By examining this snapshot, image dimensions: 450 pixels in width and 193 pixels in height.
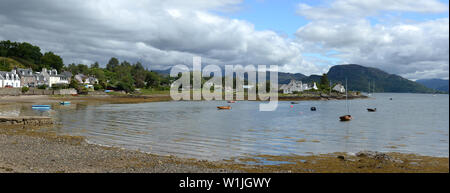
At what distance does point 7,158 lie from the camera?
1738 cm

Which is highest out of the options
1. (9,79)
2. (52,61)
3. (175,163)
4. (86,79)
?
(52,61)

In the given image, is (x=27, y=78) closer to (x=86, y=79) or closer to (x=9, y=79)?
(x=9, y=79)

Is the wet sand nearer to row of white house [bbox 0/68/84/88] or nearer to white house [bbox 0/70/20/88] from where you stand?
white house [bbox 0/70/20/88]

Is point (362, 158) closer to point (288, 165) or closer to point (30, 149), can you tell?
point (288, 165)

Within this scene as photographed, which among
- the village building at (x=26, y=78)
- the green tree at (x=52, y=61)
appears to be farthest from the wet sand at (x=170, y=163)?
the green tree at (x=52, y=61)

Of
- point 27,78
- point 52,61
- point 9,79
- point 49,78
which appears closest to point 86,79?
point 52,61

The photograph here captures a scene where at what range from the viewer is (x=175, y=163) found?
713 inches

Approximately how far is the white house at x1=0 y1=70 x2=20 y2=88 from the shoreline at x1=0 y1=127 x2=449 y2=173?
107 meters

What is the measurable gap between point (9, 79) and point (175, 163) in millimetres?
123299

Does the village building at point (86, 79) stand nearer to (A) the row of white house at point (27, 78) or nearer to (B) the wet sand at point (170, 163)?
(A) the row of white house at point (27, 78)

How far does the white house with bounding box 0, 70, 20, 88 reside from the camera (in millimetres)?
110375

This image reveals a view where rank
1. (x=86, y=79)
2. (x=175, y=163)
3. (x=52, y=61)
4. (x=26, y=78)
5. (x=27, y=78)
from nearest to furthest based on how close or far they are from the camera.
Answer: (x=175, y=163), (x=26, y=78), (x=27, y=78), (x=86, y=79), (x=52, y=61)
